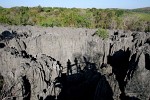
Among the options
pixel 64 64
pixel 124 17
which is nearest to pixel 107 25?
pixel 124 17

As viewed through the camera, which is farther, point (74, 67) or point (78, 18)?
point (78, 18)

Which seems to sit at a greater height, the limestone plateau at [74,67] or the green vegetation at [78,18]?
the green vegetation at [78,18]

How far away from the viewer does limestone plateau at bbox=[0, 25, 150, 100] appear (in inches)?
481

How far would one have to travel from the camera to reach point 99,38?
69.8ft

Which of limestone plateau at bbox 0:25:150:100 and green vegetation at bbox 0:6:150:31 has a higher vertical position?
green vegetation at bbox 0:6:150:31

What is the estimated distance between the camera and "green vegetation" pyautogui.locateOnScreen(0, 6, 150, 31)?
36.9 meters

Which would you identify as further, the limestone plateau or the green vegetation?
the green vegetation

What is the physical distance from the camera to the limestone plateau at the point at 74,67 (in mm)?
12211

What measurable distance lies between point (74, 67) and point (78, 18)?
18491mm

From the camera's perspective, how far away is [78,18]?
37.2 m

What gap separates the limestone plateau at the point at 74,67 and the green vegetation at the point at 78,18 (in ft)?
42.0

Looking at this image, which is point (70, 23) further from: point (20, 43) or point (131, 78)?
point (131, 78)

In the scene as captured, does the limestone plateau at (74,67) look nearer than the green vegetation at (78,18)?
Yes

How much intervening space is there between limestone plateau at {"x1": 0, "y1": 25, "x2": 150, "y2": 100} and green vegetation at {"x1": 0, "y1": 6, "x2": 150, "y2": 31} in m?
12.8
